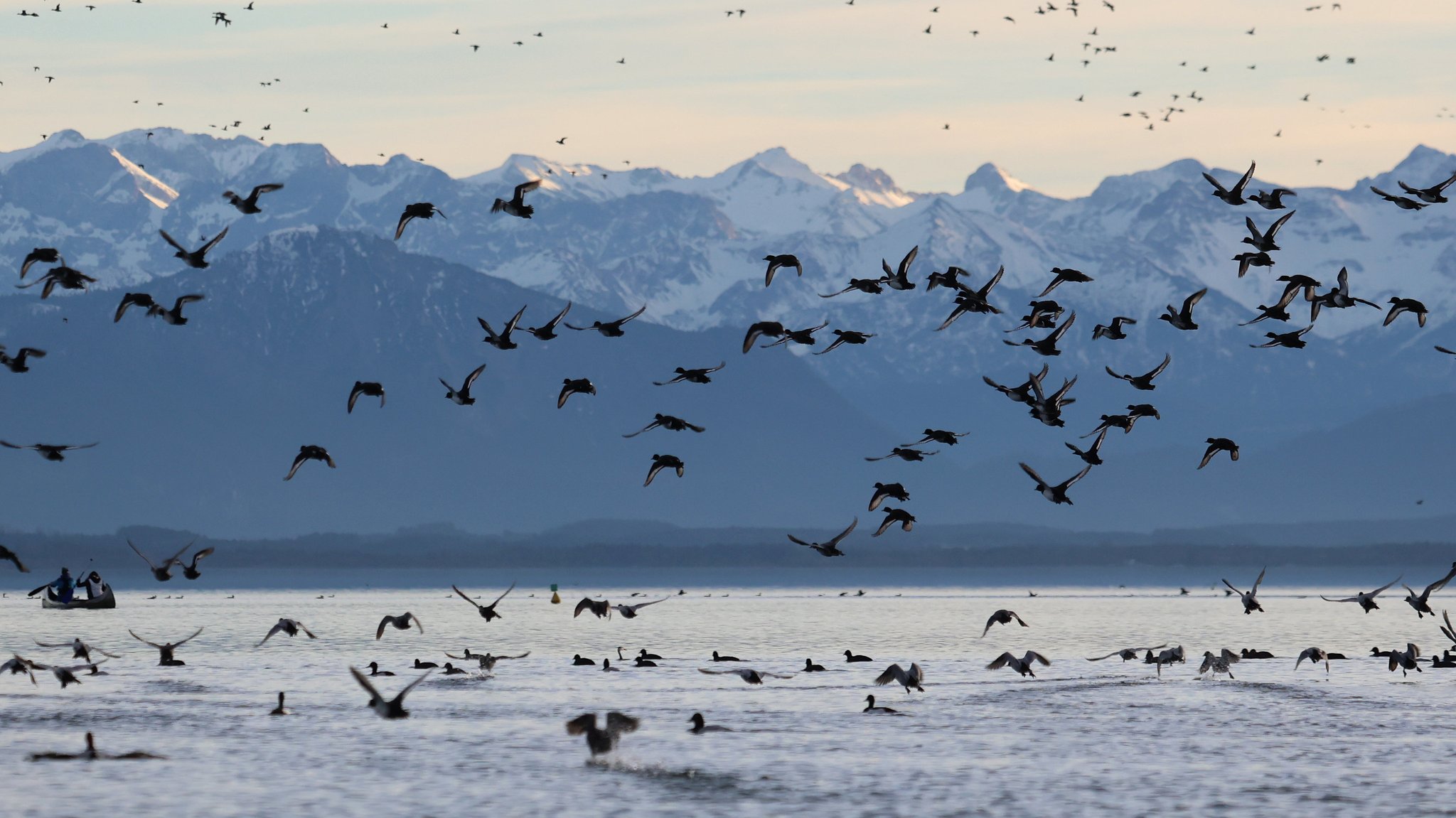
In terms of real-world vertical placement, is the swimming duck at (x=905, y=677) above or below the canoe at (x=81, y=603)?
below

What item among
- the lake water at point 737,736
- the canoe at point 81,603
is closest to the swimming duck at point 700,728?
the lake water at point 737,736

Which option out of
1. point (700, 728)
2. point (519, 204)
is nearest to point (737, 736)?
point (700, 728)

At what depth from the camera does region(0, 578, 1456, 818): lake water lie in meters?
40.5

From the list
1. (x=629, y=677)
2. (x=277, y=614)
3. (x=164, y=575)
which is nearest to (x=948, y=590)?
(x=277, y=614)

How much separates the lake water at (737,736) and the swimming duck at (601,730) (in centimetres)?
55

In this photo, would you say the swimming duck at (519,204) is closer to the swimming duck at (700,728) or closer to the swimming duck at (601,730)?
the swimming duck at (601,730)

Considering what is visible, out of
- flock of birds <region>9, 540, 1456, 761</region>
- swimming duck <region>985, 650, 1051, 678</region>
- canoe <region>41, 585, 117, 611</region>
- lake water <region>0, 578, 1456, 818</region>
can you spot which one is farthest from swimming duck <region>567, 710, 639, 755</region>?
canoe <region>41, 585, 117, 611</region>

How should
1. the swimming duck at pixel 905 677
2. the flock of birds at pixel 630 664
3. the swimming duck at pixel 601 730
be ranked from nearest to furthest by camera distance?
1. the swimming duck at pixel 601 730
2. the flock of birds at pixel 630 664
3. the swimming duck at pixel 905 677

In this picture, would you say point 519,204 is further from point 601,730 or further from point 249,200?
point 601,730

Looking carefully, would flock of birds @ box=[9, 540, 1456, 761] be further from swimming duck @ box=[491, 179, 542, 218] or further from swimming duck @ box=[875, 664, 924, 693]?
swimming duck @ box=[491, 179, 542, 218]

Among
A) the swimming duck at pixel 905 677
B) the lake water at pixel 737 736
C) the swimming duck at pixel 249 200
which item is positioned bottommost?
the lake water at pixel 737 736

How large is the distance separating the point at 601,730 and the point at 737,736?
4.64m

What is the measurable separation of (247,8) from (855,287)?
142ft

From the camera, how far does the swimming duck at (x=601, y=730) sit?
4453cm
